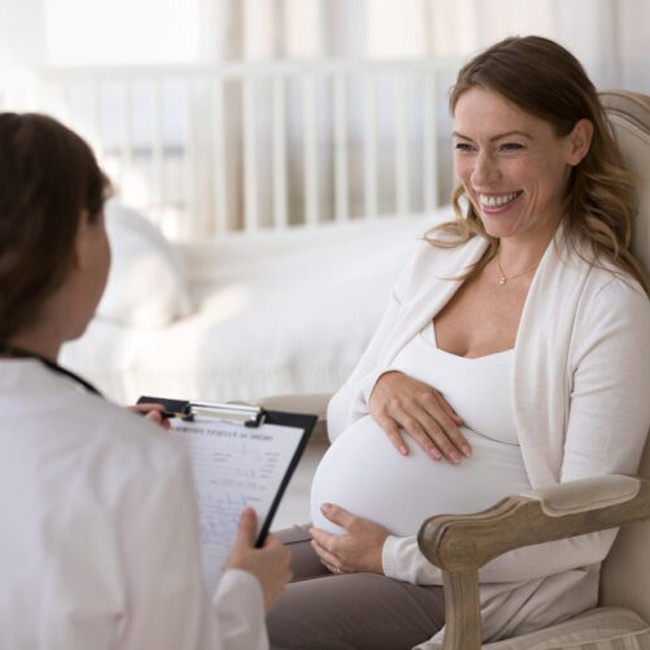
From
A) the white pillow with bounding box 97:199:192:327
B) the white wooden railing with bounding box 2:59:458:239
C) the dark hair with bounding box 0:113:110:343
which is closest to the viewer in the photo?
the dark hair with bounding box 0:113:110:343

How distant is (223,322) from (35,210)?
2381 mm

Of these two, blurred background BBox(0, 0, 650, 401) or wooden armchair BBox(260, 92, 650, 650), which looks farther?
blurred background BBox(0, 0, 650, 401)

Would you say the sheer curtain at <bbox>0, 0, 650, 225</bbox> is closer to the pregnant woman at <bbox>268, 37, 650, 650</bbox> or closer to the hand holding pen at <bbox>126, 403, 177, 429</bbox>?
the pregnant woman at <bbox>268, 37, 650, 650</bbox>

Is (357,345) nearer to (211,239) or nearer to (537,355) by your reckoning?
(211,239)

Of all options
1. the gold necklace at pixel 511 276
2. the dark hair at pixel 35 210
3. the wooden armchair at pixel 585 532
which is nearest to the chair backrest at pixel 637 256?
the wooden armchair at pixel 585 532

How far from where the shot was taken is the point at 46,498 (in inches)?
41.1

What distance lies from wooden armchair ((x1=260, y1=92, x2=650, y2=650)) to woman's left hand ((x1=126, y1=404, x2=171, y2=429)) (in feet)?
1.00

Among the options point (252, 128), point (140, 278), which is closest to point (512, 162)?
point (140, 278)

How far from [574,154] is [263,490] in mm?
768

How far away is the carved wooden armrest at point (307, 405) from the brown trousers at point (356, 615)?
1.45 ft

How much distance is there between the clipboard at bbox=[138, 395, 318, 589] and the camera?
1269mm

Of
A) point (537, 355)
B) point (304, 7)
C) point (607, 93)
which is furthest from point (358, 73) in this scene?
point (537, 355)

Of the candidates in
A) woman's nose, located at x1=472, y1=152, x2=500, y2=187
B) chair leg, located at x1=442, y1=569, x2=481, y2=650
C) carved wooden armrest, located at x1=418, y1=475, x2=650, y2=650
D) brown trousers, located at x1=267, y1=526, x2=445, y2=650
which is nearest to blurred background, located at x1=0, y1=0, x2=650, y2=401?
woman's nose, located at x1=472, y1=152, x2=500, y2=187

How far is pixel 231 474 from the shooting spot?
1.31 m
